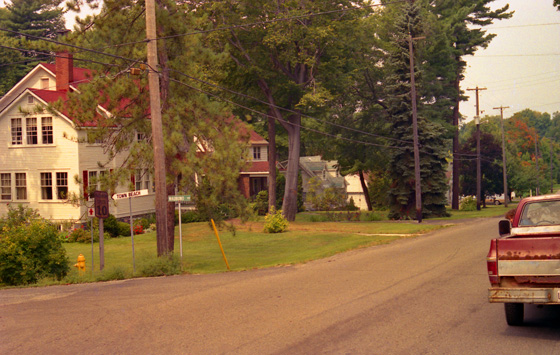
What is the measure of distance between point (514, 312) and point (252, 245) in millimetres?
22117

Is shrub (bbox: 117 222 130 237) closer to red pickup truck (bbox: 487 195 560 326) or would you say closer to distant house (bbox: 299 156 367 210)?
red pickup truck (bbox: 487 195 560 326)

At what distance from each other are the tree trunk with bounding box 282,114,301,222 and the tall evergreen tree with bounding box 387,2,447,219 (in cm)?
786

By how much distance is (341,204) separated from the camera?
53.0 meters

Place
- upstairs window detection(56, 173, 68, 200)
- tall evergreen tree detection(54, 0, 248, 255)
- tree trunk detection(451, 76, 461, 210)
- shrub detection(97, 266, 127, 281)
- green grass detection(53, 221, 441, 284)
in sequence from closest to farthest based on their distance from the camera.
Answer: shrub detection(97, 266, 127, 281) < tall evergreen tree detection(54, 0, 248, 255) < green grass detection(53, 221, 441, 284) < upstairs window detection(56, 173, 68, 200) < tree trunk detection(451, 76, 461, 210)

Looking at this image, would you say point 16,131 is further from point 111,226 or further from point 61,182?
point 111,226

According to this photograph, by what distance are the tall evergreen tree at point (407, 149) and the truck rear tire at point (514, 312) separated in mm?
36650

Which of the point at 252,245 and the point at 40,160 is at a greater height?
the point at 40,160

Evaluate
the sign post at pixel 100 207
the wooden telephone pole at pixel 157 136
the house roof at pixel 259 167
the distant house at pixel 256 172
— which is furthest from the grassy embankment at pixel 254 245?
the house roof at pixel 259 167

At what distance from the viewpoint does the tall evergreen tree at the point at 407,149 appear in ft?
152

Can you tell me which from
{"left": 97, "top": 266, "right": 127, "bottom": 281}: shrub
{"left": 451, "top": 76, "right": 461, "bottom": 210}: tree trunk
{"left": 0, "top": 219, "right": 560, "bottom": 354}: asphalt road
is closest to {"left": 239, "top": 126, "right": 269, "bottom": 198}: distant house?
{"left": 451, "top": 76, "right": 461, "bottom": 210}: tree trunk

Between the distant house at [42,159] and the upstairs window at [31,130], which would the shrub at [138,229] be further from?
the upstairs window at [31,130]

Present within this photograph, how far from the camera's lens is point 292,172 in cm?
4453

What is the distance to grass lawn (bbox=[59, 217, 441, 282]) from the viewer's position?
23719mm

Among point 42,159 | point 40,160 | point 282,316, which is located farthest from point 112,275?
point 40,160
